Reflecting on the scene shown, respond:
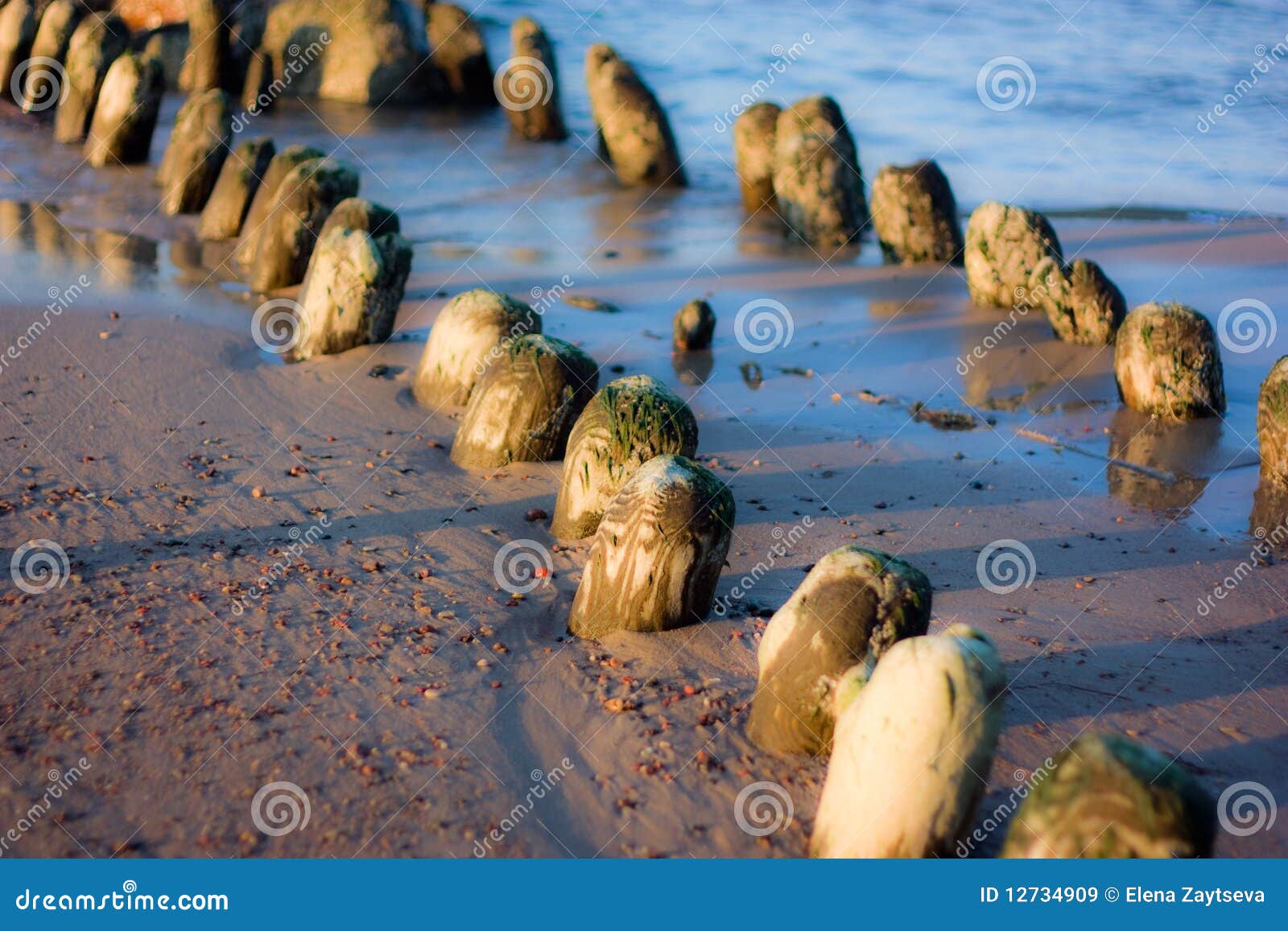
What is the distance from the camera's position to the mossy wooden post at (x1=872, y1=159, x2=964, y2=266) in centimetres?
891

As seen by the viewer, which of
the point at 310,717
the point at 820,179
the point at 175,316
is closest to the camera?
the point at 310,717

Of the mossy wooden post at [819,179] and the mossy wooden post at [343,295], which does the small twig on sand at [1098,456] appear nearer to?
the mossy wooden post at [343,295]

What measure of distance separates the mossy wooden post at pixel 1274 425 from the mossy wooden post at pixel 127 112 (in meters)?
9.41

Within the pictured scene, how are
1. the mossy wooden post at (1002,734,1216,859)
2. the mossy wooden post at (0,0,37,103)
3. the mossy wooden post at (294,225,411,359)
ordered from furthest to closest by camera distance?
the mossy wooden post at (0,0,37,103)
the mossy wooden post at (294,225,411,359)
the mossy wooden post at (1002,734,1216,859)

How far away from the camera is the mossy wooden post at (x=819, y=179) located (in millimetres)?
9602

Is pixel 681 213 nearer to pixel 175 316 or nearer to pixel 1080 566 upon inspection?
pixel 175 316

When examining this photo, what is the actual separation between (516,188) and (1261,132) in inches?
351

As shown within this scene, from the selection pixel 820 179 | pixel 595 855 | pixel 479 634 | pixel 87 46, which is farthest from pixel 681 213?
pixel 595 855

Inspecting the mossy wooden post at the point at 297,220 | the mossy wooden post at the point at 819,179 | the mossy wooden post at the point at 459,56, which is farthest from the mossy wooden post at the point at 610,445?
the mossy wooden post at the point at 459,56

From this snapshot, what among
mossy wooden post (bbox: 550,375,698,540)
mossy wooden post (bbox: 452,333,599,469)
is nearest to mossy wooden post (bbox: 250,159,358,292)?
mossy wooden post (bbox: 452,333,599,469)

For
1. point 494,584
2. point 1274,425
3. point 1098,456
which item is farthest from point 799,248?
point 494,584

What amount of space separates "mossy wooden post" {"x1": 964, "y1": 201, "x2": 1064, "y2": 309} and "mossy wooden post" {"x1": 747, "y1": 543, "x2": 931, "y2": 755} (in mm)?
4719

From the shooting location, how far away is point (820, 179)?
9.62 m

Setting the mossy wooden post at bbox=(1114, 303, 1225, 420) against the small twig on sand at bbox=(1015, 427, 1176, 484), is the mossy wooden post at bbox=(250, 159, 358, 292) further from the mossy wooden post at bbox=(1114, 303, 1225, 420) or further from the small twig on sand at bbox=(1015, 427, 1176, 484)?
the mossy wooden post at bbox=(1114, 303, 1225, 420)
